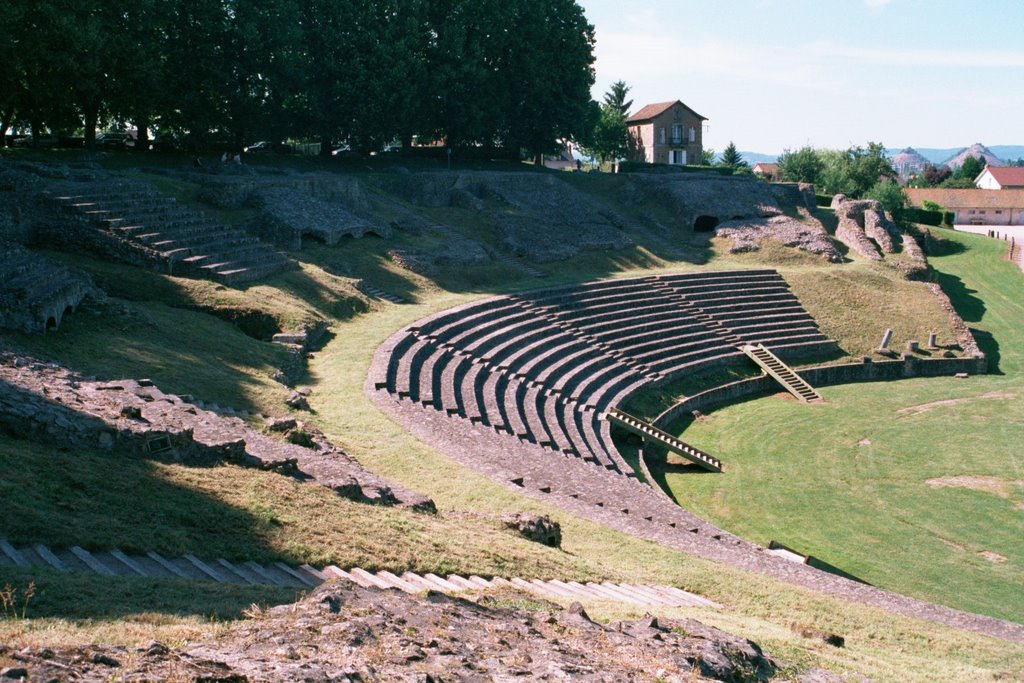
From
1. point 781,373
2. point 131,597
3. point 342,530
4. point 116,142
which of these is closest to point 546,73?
point 116,142

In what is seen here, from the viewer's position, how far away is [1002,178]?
110375 mm

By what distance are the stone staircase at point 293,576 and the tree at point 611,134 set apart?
228 ft

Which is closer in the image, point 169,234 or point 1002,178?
point 169,234

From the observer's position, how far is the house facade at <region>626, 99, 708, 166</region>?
79.1m

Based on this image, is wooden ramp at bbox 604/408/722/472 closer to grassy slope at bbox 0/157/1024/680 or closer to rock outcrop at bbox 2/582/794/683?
grassy slope at bbox 0/157/1024/680

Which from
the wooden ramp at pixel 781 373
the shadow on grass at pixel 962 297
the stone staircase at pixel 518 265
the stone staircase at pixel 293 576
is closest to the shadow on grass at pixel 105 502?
the stone staircase at pixel 293 576

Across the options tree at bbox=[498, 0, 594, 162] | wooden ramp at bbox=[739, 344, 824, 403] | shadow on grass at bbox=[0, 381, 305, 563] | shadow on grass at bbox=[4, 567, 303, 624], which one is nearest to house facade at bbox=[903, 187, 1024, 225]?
tree at bbox=[498, 0, 594, 162]

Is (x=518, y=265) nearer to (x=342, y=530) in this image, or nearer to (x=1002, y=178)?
(x=342, y=530)

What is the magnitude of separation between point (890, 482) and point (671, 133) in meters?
58.0

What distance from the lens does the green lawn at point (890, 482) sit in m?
20.5

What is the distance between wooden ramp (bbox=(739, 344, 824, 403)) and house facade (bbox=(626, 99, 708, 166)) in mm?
43498

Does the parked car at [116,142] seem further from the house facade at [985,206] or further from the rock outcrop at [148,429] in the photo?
the house facade at [985,206]

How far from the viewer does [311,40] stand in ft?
158

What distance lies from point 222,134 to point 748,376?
2814cm
